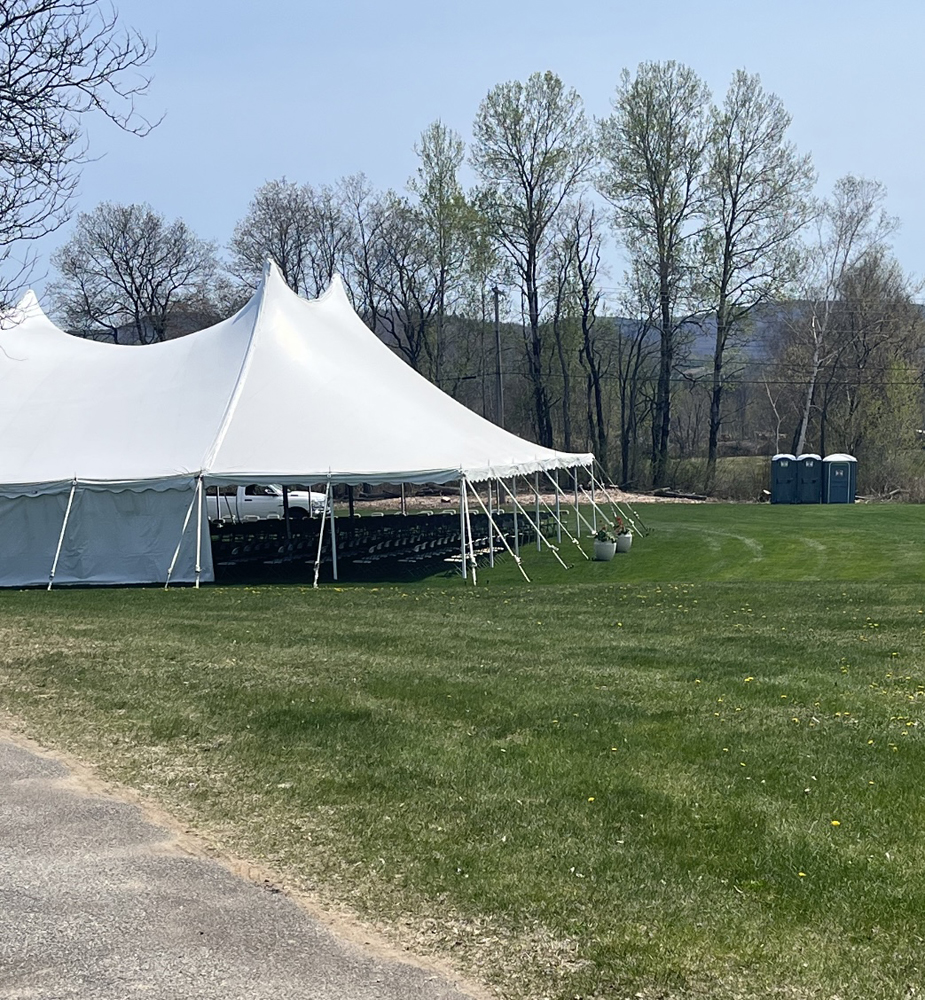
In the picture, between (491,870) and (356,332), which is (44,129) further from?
(356,332)

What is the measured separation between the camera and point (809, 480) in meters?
35.8

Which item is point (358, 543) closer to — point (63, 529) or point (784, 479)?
point (63, 529)

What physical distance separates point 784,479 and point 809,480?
781mm

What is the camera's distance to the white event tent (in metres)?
16.8

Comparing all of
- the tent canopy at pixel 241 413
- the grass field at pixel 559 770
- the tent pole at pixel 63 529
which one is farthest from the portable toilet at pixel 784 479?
the grass field at pixel 559 770

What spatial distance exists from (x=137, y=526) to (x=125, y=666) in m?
9.26

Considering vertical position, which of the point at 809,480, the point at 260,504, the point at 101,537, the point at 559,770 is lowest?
the point at 559,770

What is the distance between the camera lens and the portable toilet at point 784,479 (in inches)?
1419

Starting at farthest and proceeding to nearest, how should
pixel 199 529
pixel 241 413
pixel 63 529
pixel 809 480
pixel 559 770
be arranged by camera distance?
1. pixel 809 480
2. pixel 241 413
3. pixel 63 529
4. pixel 199 529
5. pixel 559 770

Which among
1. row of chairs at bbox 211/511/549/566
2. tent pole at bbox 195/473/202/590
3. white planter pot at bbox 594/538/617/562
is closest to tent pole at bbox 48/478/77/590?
tent pole at bbox 195/473/202/590

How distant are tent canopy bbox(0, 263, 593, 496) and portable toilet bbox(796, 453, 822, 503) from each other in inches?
629

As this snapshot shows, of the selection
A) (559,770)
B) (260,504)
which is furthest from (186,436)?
(260,504)

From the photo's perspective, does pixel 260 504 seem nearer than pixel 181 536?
No

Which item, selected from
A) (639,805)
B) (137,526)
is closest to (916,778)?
(639,805)
